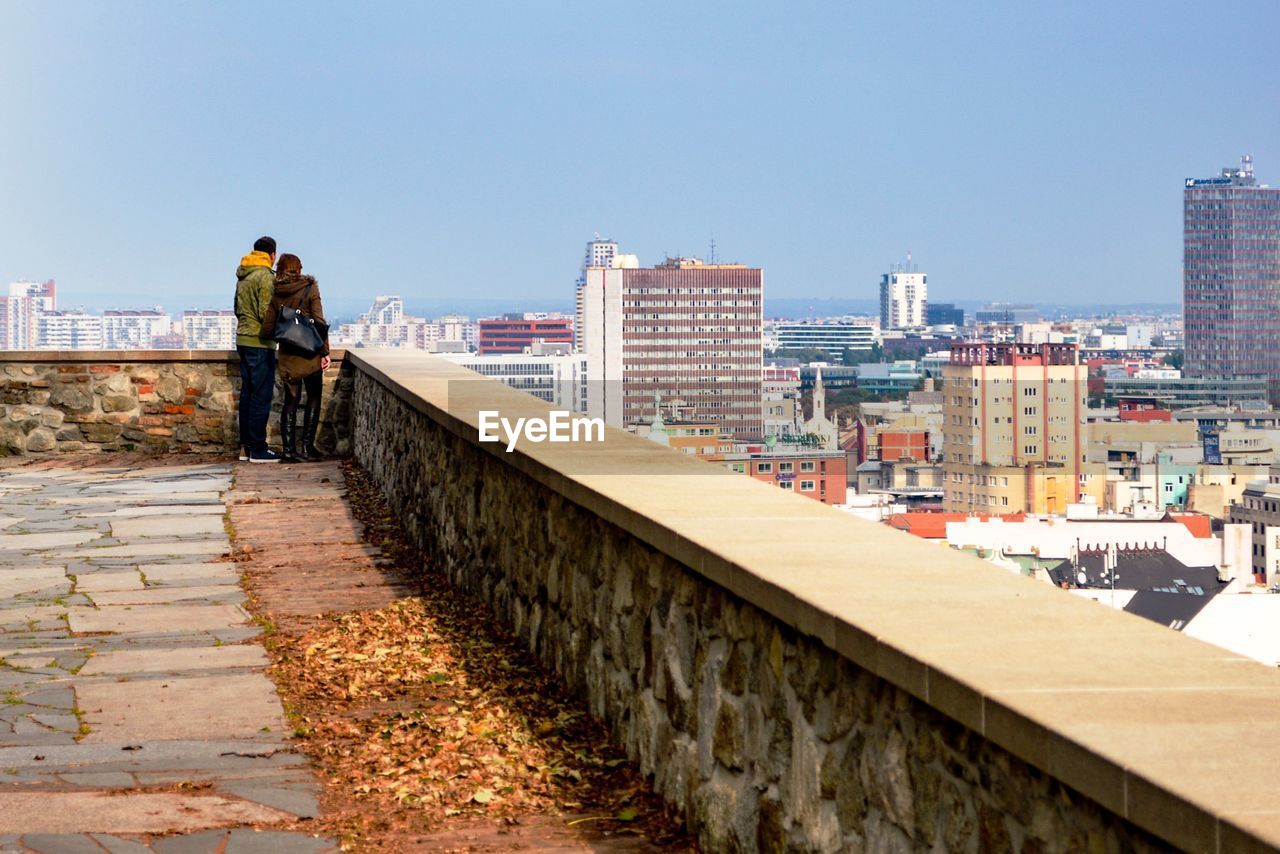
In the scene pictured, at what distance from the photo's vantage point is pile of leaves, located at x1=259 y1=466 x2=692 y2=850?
13.5ft

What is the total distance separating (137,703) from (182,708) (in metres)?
0.17

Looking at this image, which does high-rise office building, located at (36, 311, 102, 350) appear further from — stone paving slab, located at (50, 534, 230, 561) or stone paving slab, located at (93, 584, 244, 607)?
stone paving slab, located at (93, 584, 244, 607)

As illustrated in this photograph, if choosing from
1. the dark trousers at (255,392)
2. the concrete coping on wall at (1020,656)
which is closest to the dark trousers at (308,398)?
the dark trousers at (255,392)

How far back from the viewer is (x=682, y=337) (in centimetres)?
5909

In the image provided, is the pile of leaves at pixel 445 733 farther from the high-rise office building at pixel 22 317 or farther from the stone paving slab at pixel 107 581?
the high-rise office building at pixel 22 317

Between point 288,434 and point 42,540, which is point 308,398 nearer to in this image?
point 288,434

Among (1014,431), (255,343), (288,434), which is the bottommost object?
(1014,431)

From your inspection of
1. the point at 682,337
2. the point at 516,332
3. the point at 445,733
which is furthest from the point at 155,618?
the point at 516,332

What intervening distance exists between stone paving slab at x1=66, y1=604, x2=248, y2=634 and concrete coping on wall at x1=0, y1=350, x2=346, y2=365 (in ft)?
21.7

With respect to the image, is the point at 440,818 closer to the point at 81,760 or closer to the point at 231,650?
the point at 81,760

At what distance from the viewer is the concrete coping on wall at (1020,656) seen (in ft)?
6.28

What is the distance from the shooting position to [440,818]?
13.4ft

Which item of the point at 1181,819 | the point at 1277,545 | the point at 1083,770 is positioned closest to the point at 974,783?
the point at 1083,770

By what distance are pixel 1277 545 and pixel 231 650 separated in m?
11.4
